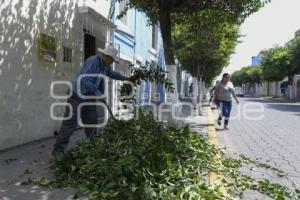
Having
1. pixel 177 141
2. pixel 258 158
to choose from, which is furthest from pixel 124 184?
pixel 258 158

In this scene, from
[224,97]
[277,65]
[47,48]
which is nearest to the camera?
[47,48]

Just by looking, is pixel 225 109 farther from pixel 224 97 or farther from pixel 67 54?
pixel 67 54

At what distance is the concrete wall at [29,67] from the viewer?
23.1 ft

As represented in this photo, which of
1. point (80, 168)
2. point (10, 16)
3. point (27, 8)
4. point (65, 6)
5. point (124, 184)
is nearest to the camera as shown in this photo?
point (124, 184)

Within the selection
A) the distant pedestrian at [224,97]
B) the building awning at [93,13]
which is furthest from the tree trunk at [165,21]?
the distant pedestrian at [224,97]

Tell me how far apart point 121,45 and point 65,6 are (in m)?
5.66

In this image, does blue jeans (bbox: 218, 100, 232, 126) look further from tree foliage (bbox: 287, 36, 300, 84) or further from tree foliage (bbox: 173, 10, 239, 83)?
tree foliage (bbox: 287, 36, 300, 84)

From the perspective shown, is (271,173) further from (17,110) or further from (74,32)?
(74,32)

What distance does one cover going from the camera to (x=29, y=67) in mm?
7844

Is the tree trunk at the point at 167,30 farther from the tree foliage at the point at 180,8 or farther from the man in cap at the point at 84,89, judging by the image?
the man in cap at the point at 84,89

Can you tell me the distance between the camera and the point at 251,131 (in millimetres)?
11617

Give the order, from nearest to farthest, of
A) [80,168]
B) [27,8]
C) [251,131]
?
[80,168] → [27,8] → [251,131]

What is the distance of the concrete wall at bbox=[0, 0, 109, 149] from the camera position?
7.04 metres

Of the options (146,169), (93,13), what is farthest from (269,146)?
(93,13)
